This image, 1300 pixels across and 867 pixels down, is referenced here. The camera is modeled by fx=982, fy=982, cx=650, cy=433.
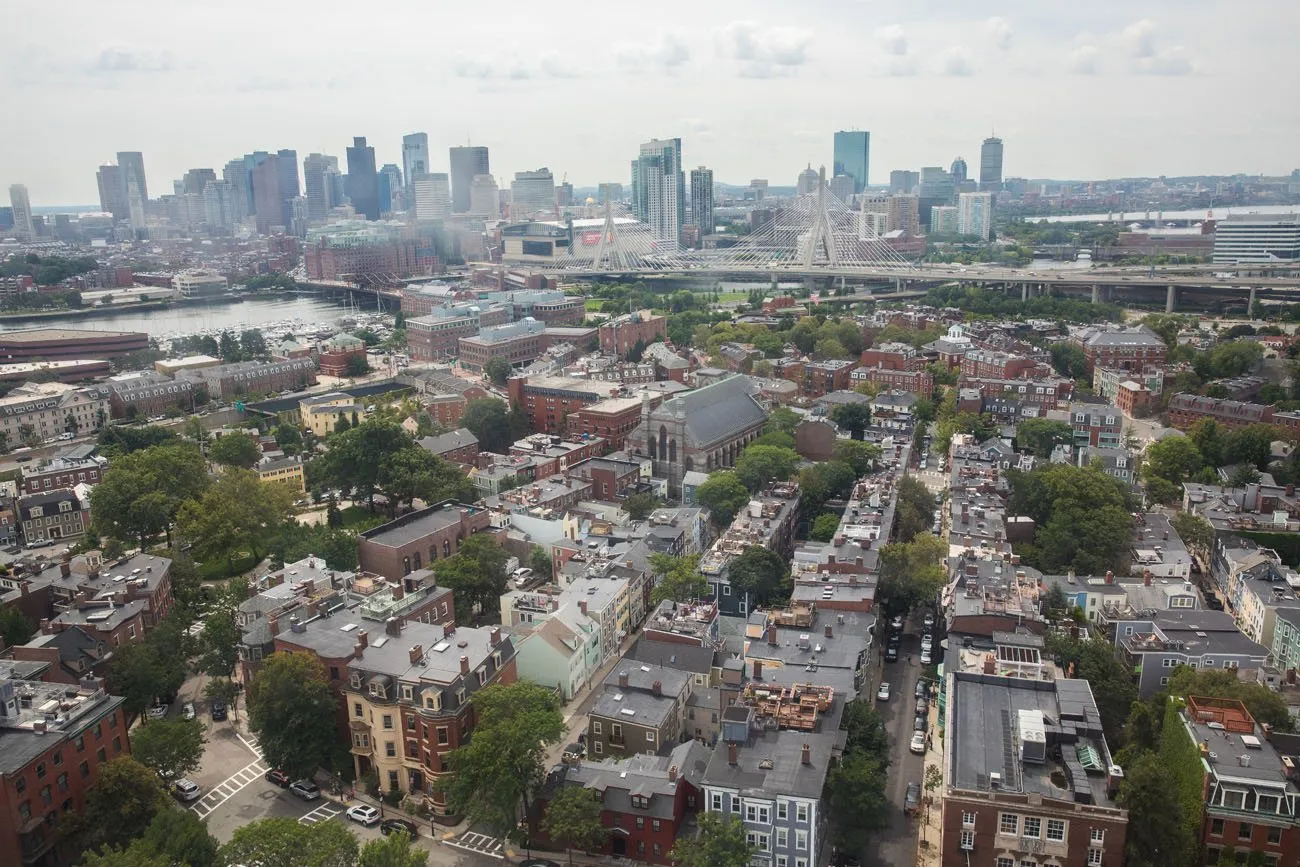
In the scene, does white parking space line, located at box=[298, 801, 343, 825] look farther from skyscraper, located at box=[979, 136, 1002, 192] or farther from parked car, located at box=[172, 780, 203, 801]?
skyscraper, located at box=[979, 136, 1002, 192]

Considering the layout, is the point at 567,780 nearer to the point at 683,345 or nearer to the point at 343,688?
the point at 343,688

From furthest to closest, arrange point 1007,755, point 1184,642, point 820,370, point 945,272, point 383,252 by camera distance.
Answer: point 383,252 < point 945,272 < point 820,370 < point 1184,642 < point 1007,755

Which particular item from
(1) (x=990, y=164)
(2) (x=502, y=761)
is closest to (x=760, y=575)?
(2) (x=502, y=761)

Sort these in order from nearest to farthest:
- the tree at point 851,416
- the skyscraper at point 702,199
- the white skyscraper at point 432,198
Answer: the tree at point 851,416, the white skyscraper at point 432,198, the skyscraper at point 702,199

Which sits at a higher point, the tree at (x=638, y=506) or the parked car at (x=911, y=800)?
the tree at (x=638, y=506)

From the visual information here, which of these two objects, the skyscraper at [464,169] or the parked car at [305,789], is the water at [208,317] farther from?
the parked car at [305,789]

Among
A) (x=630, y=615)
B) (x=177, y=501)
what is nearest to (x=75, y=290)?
(x=177, y=501)

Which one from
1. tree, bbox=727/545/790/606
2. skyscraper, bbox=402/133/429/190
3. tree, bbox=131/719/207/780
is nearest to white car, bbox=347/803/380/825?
tree, bbox=131/719/207/780

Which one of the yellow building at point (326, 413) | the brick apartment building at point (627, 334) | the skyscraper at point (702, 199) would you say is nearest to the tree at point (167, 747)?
the yellow building at point (326, 413)
